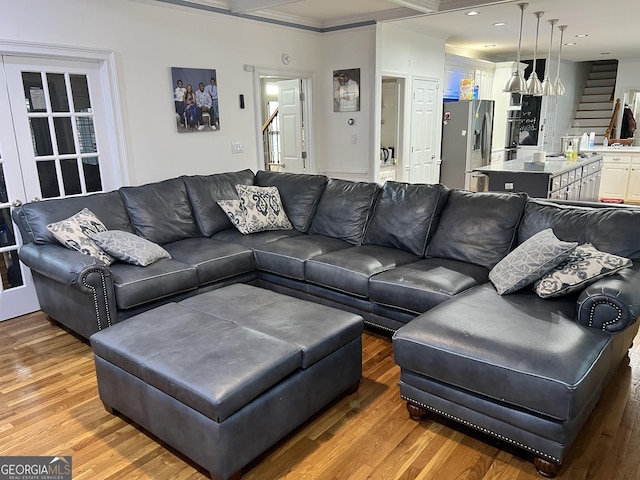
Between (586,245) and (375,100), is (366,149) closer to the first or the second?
(375,100)

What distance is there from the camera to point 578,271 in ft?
7.95

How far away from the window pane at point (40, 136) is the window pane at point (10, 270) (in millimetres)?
818

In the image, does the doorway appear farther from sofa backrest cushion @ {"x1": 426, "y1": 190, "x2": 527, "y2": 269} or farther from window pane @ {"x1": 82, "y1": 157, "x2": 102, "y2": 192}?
sofa backrest cushion @ {"x1": 426, "y1": 190, "x2": 527, "y2": 269}

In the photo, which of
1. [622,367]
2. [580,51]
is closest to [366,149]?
[622,367]

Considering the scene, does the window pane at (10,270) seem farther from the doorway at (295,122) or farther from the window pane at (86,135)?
the doorway at (295,122)

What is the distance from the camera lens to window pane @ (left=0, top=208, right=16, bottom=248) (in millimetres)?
3602

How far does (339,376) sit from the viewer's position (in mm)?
2402

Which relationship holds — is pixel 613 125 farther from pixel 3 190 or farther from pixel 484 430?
pixel 3 190

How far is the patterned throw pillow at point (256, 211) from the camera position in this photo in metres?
4.14

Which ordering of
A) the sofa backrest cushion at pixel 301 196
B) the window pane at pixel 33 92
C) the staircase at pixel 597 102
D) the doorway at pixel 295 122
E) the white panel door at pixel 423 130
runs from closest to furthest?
1. the window pane at pixel 33 92
2. the sofa backrest cushion at pixel 301 196
3. the doorway at pixel 295 122
4. the white panel door at pixel 423 130
5. the staircase at pixel 597 102

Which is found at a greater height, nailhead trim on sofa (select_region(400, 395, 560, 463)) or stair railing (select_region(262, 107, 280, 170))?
stair railing (select_region(262, 107, 280, 170))

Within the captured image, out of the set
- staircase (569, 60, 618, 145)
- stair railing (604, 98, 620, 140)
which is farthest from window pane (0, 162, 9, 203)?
staircase (569, 60, 618, 145)

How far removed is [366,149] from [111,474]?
180 inches

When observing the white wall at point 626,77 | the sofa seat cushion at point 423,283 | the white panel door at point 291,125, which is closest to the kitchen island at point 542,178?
the white panel door at point 291,125
